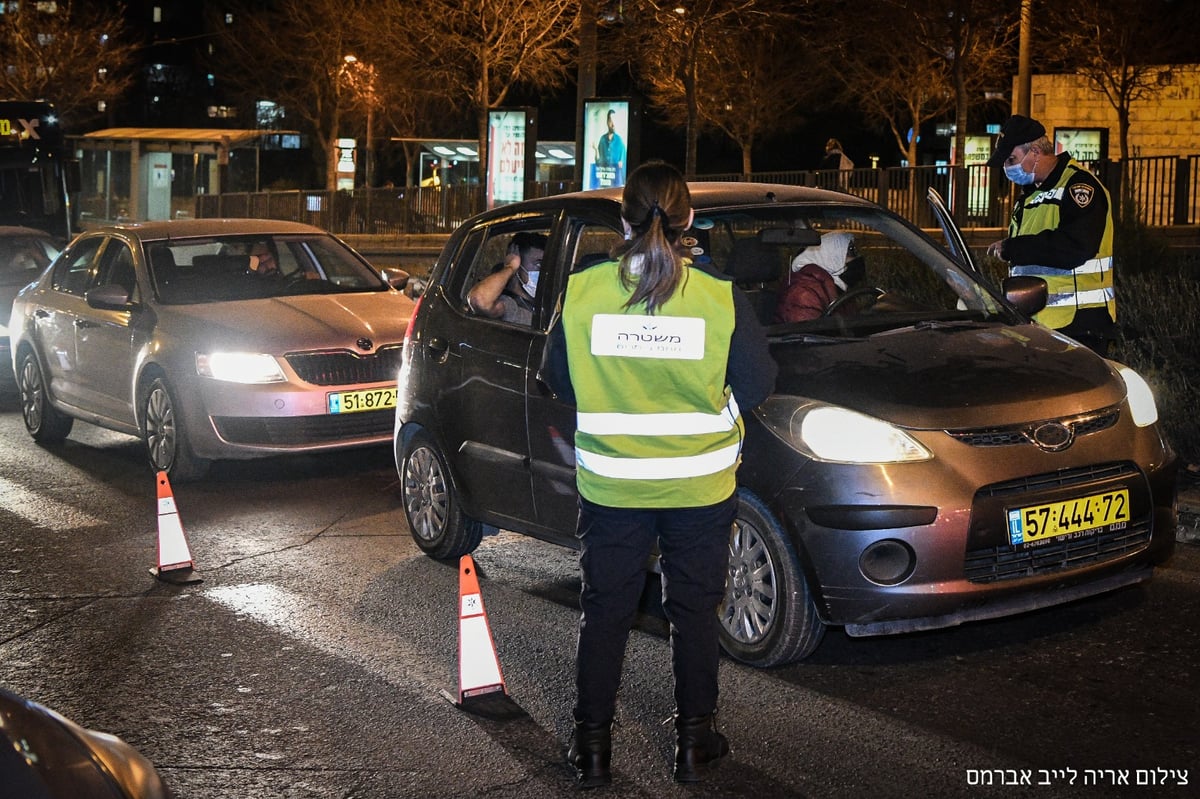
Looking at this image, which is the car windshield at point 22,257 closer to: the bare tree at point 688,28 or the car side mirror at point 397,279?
the car side mirror at point 397,279

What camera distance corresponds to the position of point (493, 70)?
41.3 m

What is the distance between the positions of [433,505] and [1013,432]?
3108mm

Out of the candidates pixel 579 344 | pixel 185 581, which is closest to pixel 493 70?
pixel 185 581

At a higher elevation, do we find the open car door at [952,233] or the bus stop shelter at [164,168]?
the bus stop shelter at [164,168]

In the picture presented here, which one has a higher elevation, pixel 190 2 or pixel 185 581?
pixel 190 2

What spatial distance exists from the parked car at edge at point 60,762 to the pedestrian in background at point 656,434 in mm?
1564

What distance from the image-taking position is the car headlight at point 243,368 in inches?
388

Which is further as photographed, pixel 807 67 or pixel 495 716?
pixel 807 67

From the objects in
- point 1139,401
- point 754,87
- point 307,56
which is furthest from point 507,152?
point 754,87

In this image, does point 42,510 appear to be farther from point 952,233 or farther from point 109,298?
point 952,233

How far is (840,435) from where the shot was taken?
558cm

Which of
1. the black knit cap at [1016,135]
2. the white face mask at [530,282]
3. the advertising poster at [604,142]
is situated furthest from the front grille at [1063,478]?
the advertising poster at [604,142]

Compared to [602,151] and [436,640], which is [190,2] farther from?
[436,640]

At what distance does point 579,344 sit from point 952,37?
3139cm
